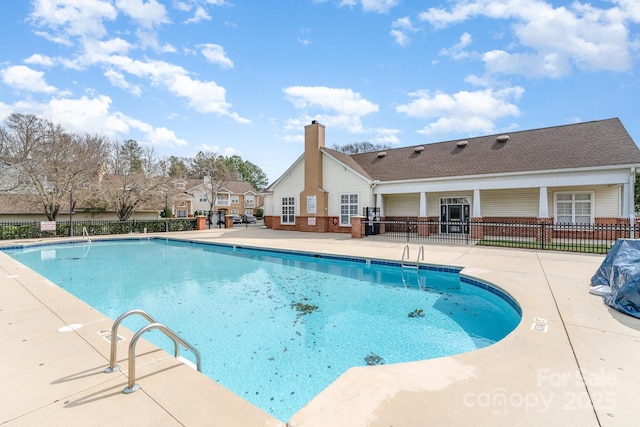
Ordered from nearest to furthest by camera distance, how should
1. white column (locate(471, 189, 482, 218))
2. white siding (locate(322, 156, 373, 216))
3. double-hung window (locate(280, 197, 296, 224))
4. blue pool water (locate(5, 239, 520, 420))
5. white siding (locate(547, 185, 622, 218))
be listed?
blue pool water (locate(5, 239, 520, 420)) < white siding (locate(547, 185, 622, 218)) < white column (locate(471, 189, 482, 218)) < white siding (locate(322, 156, 373, 216)) < double-hung window (locate(280, 197, 296, 224))

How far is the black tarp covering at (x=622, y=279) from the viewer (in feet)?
15.5

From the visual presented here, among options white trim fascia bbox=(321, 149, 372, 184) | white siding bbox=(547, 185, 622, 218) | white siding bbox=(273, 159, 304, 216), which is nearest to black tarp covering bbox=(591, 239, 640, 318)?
white siding bbox=(547, 185, 622, 218)

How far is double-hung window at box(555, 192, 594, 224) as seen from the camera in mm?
15414

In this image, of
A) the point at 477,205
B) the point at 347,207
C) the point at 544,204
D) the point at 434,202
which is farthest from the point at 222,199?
the point at 544,204

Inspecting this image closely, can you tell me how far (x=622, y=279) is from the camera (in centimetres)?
512

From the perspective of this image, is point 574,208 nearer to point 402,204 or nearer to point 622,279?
point 402,204

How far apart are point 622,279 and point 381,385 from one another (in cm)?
517

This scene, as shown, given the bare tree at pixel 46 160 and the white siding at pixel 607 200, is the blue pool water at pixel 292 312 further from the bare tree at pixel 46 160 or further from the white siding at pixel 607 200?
the white siding at pixel 607 200

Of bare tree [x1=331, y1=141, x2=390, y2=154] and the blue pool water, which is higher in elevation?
bare tree [x1=331, y1=141, x2=390, y2=154]

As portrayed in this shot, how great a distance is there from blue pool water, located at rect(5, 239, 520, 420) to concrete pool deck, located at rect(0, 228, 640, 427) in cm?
81

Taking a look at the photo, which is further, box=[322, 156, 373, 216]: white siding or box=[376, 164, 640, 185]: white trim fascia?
box=[322, 156, 373, 216]: white siding

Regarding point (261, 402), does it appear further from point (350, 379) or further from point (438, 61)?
point (438, 61)

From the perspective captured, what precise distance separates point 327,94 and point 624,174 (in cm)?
1588

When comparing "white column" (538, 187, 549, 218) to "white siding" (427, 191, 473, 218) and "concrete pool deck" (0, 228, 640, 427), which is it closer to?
"white siding" (427, 191, 473, 218)
